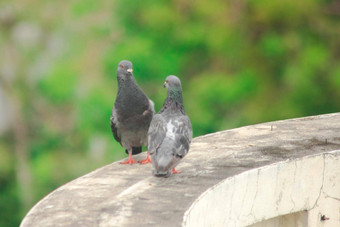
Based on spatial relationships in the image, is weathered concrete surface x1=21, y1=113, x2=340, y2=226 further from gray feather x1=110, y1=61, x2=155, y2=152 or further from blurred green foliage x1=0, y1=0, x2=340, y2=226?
blurred green foliage x1=0, y1=0, x2=340, y2=226

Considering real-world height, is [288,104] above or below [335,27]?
below

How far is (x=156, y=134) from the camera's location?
15.8 ft

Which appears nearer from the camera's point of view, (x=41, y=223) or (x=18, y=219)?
(x=41, y=223)

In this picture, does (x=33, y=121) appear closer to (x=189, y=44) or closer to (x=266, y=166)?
(x=189, y=44)

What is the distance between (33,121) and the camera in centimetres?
2162

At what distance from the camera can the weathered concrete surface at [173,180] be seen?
3943 mm

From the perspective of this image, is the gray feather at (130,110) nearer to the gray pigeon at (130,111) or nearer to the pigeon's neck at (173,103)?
the gray pigeon at (130,111)

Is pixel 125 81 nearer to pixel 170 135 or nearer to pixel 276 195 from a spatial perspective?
pixel 170 135

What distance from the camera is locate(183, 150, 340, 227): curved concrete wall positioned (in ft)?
14.2

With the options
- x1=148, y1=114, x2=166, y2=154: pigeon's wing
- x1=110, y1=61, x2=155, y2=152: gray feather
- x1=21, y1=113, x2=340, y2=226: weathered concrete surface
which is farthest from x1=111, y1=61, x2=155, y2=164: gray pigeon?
x1=148, y1=114, x2=166, y2=154: pigeon's wing

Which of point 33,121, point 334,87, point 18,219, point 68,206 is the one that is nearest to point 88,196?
point 68,206

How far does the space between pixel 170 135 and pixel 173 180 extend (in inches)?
11.3

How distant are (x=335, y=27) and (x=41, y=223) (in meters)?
15.2

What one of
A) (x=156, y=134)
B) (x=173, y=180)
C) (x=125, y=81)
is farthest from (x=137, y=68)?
(x=173, y=180)
